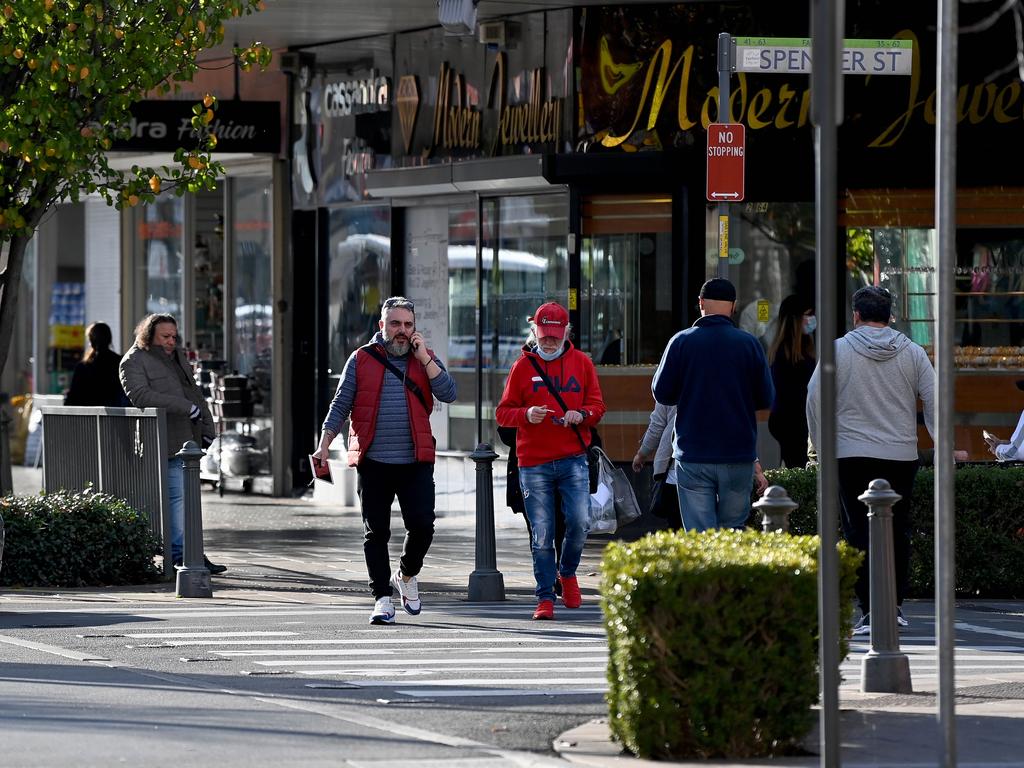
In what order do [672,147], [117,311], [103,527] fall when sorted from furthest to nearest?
[117,311], [672,147], [103,527]

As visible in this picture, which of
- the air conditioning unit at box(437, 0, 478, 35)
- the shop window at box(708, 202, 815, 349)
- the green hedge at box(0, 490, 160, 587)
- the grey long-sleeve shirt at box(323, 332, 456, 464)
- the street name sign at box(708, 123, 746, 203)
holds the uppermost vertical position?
the air conditioning unit at box(437, 0, 478, 35)

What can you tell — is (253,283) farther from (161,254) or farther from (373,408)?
(373,408)

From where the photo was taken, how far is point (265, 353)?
2244 centimetres

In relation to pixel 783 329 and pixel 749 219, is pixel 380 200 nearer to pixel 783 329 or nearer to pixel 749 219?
pixel 749 219

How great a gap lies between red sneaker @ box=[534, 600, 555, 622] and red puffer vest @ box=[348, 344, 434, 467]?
108 centimetres

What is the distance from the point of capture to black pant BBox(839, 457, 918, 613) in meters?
11.1

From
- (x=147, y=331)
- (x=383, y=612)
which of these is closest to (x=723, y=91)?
(x=383, y=612)

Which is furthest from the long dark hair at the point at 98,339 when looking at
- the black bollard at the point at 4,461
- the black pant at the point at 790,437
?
the black pant at the point at 790,437

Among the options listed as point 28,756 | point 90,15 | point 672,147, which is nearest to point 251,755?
point 28,756

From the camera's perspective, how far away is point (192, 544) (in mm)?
13016

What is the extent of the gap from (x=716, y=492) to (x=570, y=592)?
1946mm

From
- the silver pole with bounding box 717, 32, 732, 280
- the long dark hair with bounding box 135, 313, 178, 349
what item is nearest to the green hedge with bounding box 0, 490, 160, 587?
the long dark hair with bounding box 135, 313, 178, 349

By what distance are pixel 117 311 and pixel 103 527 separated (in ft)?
42.6

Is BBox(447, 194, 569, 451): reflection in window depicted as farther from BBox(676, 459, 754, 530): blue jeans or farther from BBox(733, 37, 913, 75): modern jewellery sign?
BBox(676, 459, 754, 530): blue jeans
